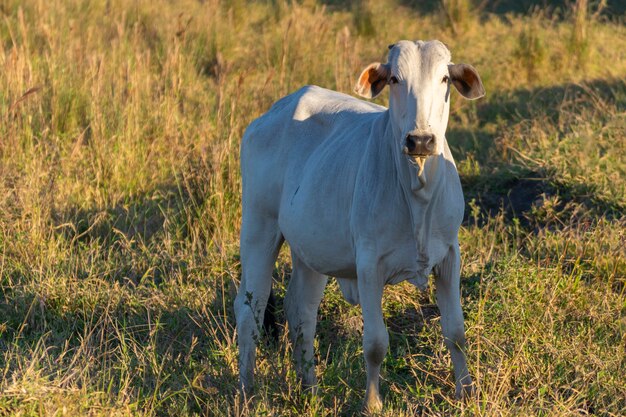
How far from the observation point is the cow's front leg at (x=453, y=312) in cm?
382

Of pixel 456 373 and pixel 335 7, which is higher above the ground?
pixel 456 373

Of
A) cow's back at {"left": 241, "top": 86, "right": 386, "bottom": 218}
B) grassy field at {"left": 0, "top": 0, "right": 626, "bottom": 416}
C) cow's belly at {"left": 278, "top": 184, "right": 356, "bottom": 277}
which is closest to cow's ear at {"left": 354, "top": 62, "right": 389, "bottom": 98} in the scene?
cow's back at {"left": 241, "top": 86, "right": 386, "bottom": 218}

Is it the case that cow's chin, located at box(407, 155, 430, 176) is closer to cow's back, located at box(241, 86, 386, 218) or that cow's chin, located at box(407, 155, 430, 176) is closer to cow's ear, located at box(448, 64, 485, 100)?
cow's ear, located at box(448, 64, 485, 100)

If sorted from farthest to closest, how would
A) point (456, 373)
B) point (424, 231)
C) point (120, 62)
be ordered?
point (120, 62)
point (456, 373)
point (424, 231)

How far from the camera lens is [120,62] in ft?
25.9

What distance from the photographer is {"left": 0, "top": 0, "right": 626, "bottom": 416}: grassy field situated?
161 inches

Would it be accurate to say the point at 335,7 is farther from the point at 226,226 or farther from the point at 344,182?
the point at 344,182

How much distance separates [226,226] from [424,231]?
→ 2.40 m

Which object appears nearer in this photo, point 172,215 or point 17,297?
point 17,297

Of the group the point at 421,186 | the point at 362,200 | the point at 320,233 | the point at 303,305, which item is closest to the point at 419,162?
the point at 421,186

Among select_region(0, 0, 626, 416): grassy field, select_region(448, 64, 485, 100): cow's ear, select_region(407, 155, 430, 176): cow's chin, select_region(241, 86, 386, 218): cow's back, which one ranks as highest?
select_region(448, 64, 485, 100): cow's ear

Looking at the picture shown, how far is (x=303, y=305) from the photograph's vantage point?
14.8ft

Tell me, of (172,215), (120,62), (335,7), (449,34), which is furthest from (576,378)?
(335,7)

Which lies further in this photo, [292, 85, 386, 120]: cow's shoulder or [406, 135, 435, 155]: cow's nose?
[292, 85, 386, 120]: cow's shoulder
